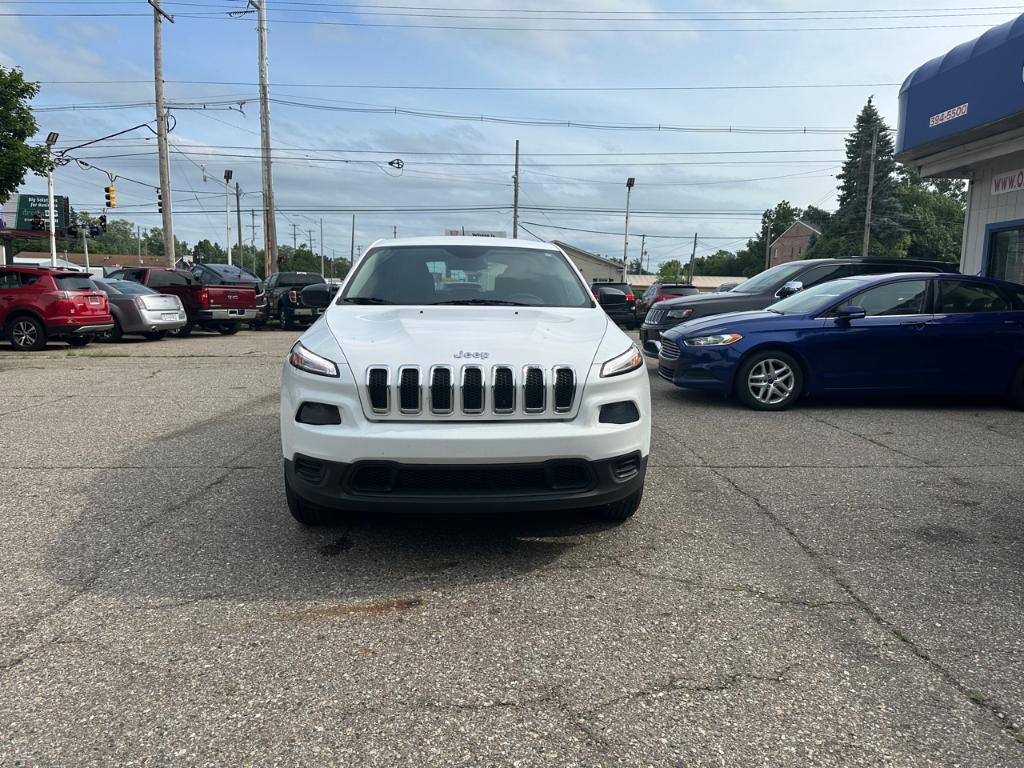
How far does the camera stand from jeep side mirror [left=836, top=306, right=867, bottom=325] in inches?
305

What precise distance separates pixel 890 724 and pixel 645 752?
32.7 inches

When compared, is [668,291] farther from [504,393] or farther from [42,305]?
[504,393]

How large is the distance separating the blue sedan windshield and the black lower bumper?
217 inches

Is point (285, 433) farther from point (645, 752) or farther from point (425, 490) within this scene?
point (645, 752)

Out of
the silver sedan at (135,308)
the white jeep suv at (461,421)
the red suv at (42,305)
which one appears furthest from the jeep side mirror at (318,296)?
the silver sedan at (135,308)

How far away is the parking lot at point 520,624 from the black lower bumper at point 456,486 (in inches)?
14.4

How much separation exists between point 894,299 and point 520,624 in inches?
266

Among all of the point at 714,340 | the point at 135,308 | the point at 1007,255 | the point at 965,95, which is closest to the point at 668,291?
the point at 1007,255

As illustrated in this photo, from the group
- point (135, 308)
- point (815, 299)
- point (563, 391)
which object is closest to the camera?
point (563, 391)

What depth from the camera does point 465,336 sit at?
3.74 m

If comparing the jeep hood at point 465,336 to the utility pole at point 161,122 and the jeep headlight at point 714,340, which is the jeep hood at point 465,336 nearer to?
the jeep headlight at point 714,340

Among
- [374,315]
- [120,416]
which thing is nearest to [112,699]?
[374,315]

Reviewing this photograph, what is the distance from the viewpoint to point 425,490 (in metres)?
3.37

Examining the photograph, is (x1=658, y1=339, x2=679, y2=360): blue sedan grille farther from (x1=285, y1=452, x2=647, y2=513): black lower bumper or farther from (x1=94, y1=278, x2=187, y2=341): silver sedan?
(x1=94, y1=278, x2=187, y2=341): silver sedan
